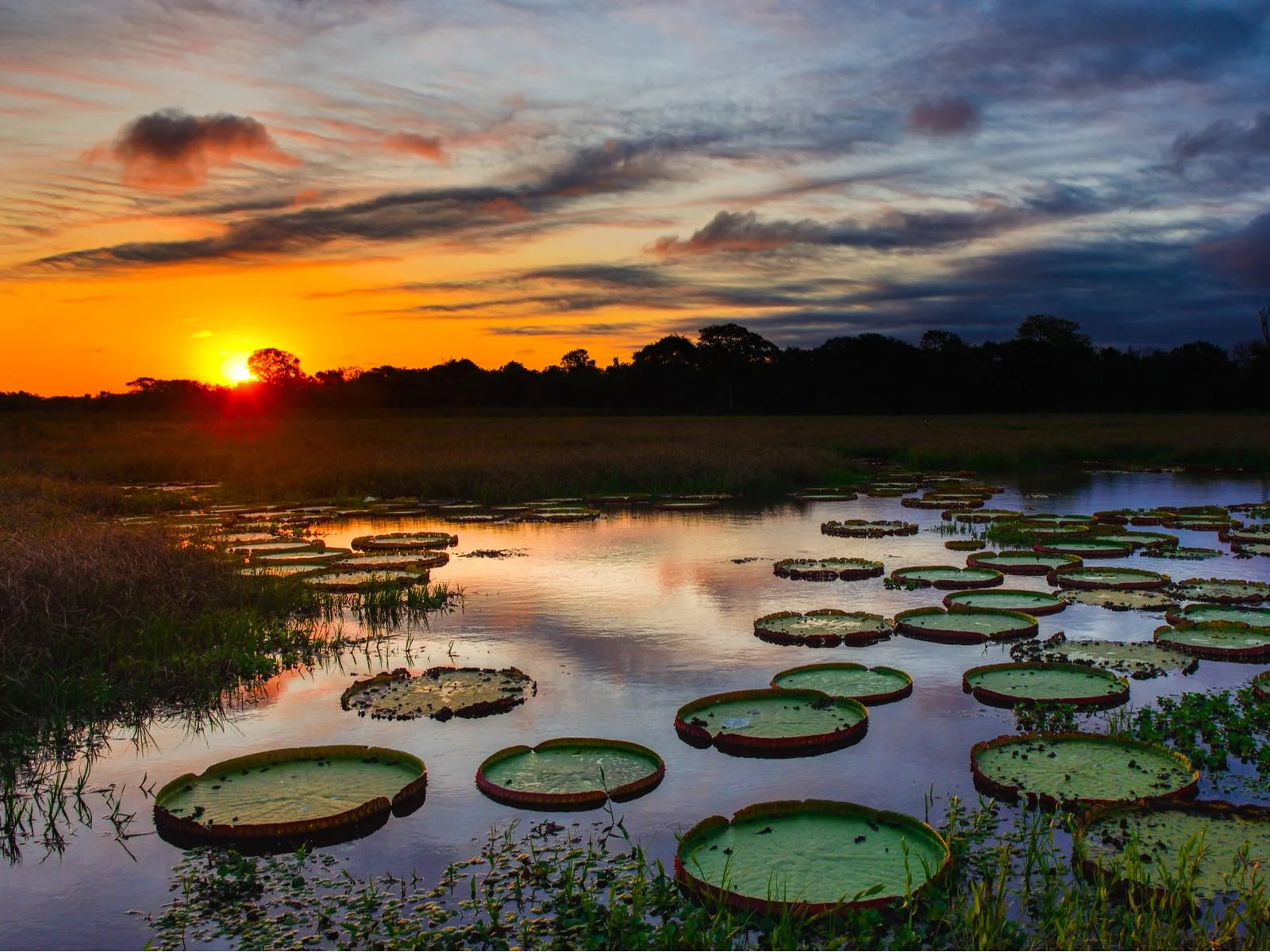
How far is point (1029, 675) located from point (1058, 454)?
29661 mm

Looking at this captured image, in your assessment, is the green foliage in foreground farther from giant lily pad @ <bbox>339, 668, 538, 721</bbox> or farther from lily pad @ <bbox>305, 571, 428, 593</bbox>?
lily pad @ <bbox>305, 571, 428, 593</bbox>

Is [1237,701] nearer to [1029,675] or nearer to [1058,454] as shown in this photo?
[1029,675]

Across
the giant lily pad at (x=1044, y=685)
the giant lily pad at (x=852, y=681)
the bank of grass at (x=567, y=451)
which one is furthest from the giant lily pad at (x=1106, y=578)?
the bank of grass at (x=567, y=451)

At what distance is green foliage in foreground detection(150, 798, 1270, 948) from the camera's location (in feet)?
13.5

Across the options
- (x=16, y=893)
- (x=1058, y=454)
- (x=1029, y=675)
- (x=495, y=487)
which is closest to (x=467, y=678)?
(x=16, y=893)

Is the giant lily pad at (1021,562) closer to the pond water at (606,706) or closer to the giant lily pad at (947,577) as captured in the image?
the giant lily pad at (947,577)

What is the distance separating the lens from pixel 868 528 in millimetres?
17281

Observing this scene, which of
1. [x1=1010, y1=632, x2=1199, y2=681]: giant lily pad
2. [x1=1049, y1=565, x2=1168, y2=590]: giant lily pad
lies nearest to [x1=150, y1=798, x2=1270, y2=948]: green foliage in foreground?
[x1=1010, y1=632, x2=1199, y2=681]: giant lily pad

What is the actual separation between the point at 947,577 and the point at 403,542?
331 inches

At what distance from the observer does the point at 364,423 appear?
5506 centimetres

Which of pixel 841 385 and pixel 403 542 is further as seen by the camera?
pixel 841 385

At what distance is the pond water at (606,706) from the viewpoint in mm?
5152

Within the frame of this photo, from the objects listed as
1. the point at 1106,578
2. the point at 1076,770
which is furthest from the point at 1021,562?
the point at 1076,770

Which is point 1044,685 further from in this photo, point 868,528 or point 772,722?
point 868,528
